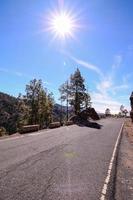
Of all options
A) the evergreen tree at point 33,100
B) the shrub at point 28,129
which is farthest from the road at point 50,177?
the evergreen tree at point 33,100

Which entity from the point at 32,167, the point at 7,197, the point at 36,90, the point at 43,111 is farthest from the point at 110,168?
the point at 43,111

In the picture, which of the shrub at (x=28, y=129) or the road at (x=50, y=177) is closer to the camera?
the road at (x=50, y=177)

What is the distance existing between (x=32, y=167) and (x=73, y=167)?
1.81m

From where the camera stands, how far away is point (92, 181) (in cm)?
Result: 1083

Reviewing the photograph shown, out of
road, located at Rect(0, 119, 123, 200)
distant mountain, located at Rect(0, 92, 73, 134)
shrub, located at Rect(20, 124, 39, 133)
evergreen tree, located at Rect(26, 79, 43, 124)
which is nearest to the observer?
road, located at Rect(0, 119, 123, 200)

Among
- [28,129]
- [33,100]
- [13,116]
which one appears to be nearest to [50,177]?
[28,129]

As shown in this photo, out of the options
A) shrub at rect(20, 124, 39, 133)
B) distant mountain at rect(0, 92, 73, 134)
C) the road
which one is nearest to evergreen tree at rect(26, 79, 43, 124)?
distant mountain at rect(0, 92, 73, 134)

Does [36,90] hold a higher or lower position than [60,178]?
higher

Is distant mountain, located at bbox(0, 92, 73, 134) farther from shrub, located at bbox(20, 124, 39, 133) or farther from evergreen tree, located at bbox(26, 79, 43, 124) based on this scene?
shrub, located at bbox(20, 124, 39, 133)

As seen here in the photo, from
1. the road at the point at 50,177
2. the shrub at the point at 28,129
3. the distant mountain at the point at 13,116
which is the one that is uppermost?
the distant mountain at the point at 13,116

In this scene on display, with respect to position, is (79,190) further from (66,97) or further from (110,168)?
(66,97)

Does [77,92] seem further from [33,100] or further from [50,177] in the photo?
[50,177]

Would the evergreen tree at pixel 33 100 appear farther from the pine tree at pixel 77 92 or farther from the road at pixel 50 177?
the road at pixel 50 177

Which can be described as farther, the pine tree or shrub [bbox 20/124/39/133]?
the pine tree
